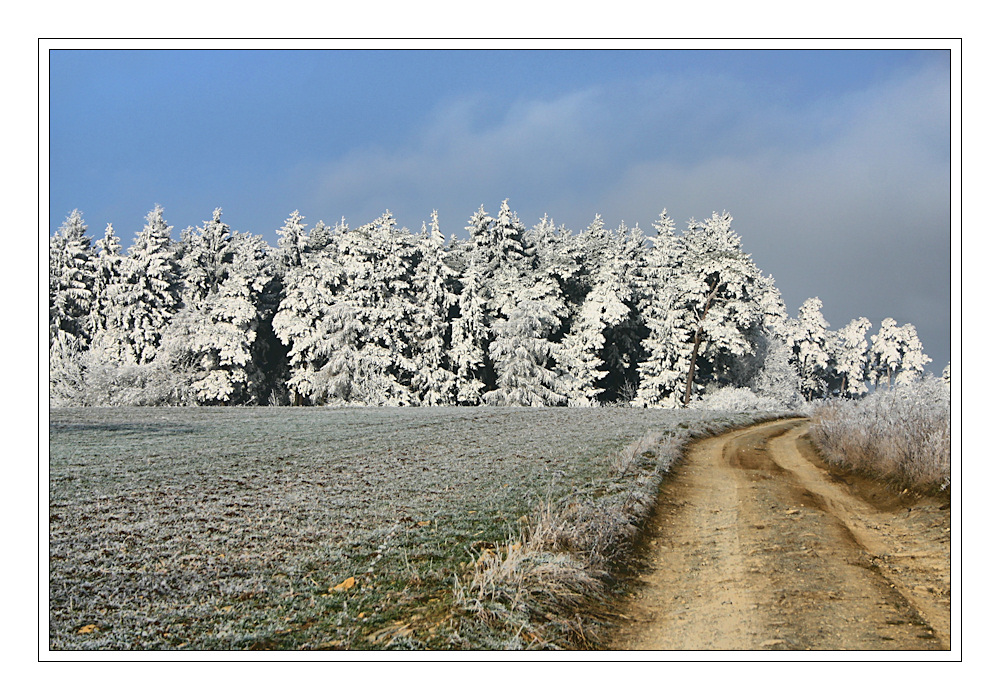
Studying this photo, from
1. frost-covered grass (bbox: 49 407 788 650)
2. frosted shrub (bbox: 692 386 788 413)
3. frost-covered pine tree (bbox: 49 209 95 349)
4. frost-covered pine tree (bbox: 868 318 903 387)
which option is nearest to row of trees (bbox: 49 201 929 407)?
frost-covered pine tree (bbox: 49 209 95 349)

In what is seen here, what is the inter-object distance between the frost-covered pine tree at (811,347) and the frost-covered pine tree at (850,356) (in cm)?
111

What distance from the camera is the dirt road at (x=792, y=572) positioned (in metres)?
5.84

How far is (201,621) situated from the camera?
5598 millimetres

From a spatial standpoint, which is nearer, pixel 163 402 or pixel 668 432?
pixel 668 432

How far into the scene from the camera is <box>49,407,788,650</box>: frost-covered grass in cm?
562

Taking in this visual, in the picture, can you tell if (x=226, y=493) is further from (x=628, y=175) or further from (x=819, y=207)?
(x=819, y=207)

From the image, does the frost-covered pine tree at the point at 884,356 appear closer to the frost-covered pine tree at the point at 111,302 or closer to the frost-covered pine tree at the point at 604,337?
the frost-covered pine tree at the point at 604,337

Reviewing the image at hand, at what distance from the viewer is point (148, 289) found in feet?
125

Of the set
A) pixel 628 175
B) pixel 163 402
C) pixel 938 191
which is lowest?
pixel 163 402

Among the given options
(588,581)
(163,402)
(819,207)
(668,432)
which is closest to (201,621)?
(588,581)

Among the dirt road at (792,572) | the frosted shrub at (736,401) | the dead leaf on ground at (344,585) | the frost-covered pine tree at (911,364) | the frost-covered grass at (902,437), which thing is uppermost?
the frost-covered pine tree at (911,364)

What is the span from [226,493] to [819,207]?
397 inches

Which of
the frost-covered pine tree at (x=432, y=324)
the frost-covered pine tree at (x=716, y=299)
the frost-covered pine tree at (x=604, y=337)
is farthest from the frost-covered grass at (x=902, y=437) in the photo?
the frost-covered pine tree at (x=432, y=324)

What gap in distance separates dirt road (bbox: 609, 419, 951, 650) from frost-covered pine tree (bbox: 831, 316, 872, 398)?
2277cm
